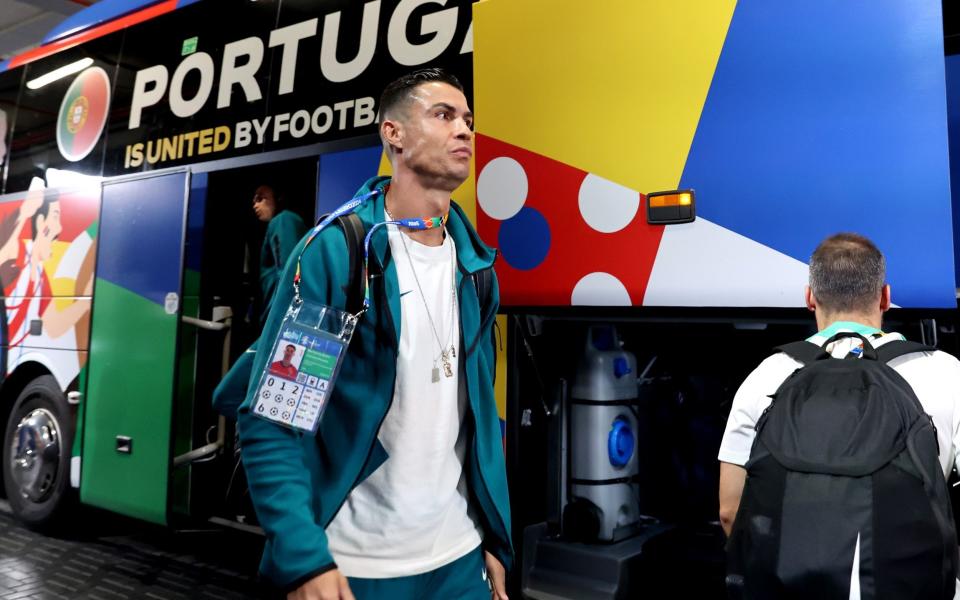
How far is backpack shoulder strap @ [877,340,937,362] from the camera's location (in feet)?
5.52

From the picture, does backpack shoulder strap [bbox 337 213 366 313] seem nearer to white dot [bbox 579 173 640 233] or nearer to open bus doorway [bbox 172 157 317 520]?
white dot [bbox 579 173 640 233]

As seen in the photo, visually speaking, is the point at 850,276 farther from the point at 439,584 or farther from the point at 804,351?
the point at 439,584

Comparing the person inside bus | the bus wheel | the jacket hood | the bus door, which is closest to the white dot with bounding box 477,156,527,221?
the jacket hood

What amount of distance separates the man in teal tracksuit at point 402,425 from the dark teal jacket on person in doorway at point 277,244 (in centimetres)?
253

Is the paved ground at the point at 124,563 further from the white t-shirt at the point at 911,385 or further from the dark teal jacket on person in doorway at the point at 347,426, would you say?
the white t-shirt at the point at 911,385

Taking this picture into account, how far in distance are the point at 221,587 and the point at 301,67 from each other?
7.98 ft

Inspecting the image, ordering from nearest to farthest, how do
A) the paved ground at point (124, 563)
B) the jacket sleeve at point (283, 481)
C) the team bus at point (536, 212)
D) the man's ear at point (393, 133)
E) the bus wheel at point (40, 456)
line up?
1. the jacket sleeve at point (283, 481)
2. the man's ear at point (393, 133)
3. the team bus at point (536, 212)
4. the paved ground at point (124, 563)
5. the bus wheel at point (40, 456)

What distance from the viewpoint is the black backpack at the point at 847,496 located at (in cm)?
144

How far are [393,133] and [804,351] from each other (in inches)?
39.7

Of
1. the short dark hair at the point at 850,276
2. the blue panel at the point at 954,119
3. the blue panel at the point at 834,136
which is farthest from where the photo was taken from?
the blue panel at the point at 954,119

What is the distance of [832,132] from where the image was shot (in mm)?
2201

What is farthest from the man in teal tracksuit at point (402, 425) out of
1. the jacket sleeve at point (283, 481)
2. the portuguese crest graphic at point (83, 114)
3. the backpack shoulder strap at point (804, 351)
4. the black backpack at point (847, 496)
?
the portuguese crest graphic at point (83, 114)

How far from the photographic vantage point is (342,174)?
340 cm

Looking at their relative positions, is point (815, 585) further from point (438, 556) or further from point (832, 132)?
point (832, 132)
